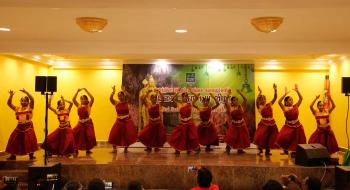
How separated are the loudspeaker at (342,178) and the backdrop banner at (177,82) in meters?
4.55

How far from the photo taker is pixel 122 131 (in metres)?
9.28

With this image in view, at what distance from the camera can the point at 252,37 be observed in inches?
326

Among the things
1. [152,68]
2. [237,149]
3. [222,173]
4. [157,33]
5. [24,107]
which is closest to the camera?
[222,173]

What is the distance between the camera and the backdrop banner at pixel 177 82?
1109 cm

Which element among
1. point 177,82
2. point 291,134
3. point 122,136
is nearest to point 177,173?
point 122,136

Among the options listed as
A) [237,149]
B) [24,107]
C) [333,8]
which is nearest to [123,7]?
[333,8]

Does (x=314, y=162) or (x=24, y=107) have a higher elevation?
(x=24, y=107)

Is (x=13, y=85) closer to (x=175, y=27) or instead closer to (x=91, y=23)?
(x=91, y=23)

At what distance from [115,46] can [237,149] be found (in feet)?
11.6

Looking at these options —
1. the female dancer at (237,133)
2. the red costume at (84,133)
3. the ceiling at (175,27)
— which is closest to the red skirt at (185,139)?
the female dancer at (237,133)

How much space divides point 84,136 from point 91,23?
10.6 ft

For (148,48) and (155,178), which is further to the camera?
(148,48)

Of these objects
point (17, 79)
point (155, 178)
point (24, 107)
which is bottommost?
point (155, 178)

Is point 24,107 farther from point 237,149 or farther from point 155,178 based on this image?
point 237,149
